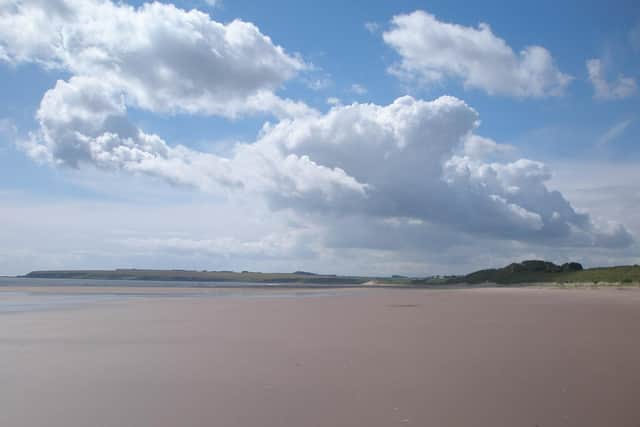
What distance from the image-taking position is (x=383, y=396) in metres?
6.98

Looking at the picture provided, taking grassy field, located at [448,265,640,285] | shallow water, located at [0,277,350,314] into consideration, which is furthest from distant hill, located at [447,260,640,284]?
shallow water, located at [0,277,350,314]

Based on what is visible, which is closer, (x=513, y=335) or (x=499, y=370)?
(x=499, y=370)

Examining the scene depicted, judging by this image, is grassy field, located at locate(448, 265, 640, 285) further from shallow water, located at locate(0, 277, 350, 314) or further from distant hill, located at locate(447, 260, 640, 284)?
shallow water, located at locate(0, 277, 350, 314)

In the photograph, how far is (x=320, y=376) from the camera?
818 centimetres

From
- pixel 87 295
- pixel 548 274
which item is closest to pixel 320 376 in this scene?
pixel 87 295

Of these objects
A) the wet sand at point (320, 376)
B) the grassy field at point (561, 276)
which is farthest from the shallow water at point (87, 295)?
the grassy field at point (561, 276)

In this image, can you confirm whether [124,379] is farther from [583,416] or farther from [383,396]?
[583,416]

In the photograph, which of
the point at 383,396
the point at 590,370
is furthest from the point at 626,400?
the point at 383,396

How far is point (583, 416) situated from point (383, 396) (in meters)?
2.63

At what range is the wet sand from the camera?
20.2 feet

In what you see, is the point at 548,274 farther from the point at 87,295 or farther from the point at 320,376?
the point at 320,376

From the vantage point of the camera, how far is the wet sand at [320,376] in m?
6.17

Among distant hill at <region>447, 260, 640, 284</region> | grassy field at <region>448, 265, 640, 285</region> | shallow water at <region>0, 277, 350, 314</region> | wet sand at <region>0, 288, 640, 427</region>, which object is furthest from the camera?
distant hill at <region>447, 260, 640, 284</region>

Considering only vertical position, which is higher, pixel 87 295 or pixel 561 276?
pixel 561 276
